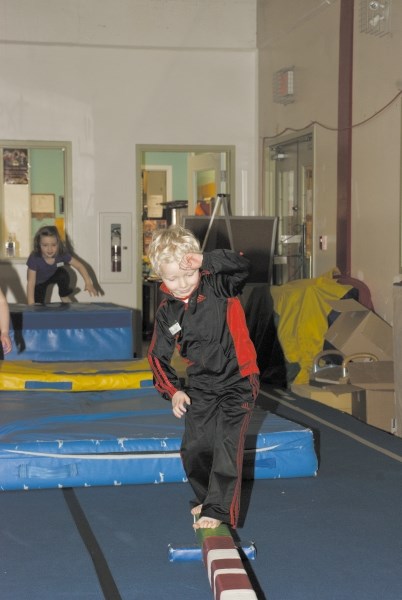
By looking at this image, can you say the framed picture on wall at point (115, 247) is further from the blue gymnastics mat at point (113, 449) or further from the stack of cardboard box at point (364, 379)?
the blue gymnastics mat at point (113, 449)

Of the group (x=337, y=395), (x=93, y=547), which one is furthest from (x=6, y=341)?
(x=337, y=395)

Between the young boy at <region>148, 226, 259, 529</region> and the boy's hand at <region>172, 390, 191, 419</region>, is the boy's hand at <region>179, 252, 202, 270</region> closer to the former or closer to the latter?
the young boy at <region>148, 226, 259, 529</region>

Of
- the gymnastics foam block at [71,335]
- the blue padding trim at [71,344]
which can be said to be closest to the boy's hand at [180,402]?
the blue padding trim at [71,344]

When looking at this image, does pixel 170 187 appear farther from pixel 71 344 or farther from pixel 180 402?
pixel 180 402

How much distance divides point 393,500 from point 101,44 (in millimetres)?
7937

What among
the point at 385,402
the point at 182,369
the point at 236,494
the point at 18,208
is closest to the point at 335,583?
the point at 236,494

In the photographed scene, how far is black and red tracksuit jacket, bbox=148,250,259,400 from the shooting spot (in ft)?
12.1

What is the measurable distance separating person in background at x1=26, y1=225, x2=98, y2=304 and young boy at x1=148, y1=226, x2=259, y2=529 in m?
5.73

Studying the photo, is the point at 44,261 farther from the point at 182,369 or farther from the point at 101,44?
the point at 101,44

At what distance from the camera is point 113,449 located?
448 centimetres

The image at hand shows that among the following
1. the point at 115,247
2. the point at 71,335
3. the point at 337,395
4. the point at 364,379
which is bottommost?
the point at 337,395

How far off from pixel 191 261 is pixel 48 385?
2890 mm

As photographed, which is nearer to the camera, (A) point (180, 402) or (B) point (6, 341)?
(A) point (180, 402)

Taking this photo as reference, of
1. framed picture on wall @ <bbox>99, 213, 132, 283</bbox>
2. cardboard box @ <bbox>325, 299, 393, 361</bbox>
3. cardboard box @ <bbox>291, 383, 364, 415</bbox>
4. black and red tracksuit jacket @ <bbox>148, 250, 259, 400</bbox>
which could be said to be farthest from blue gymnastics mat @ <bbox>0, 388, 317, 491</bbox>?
framed picture on wall @ <bbox>99, 213, 132, 283</bbox>
